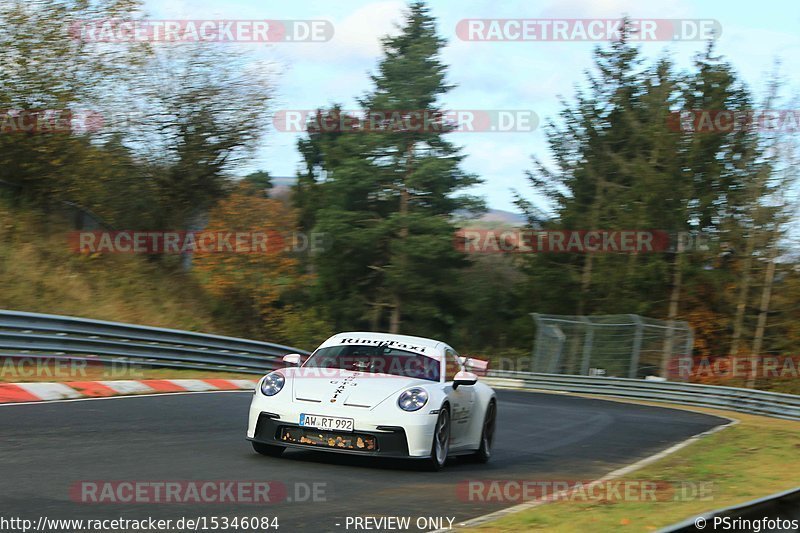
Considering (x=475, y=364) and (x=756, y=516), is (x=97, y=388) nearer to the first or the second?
(x=756, y=516)

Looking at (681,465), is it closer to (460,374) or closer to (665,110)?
(460,374)

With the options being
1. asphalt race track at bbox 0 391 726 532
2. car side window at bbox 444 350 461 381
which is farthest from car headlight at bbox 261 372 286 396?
car side window at bbox 444 350 461 381

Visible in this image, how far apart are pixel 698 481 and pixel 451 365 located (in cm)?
260

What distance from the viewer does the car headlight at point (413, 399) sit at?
8664mm

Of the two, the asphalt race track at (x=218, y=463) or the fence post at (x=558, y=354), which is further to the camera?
the fence post at (x=558, y=354)

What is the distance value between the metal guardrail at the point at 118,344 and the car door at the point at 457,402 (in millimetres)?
7224

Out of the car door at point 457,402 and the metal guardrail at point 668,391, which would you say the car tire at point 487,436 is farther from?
the metal guardrail at point 668,391

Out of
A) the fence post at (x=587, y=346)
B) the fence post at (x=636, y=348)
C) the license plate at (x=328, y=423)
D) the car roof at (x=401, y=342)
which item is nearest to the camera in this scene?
the license plate at (x=328, y=423)

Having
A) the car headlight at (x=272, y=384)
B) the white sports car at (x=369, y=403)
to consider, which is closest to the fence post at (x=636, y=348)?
the white sports car at (x=369, y=403)

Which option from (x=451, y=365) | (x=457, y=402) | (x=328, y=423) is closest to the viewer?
(x=328, y=423)

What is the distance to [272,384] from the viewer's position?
8.98 meters

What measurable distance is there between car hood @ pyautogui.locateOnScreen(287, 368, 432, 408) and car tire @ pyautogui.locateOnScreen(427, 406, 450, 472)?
0.37 metres

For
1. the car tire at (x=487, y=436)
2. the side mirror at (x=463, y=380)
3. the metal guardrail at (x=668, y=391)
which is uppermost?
the side mirror at (x=463, y=380)

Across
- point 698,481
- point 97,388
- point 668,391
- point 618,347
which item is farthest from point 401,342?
point 618,347
